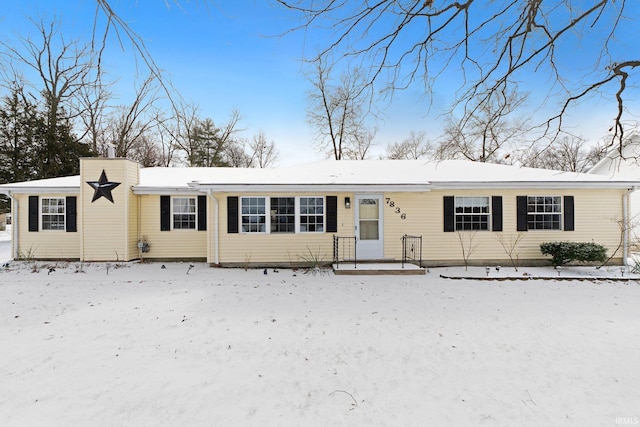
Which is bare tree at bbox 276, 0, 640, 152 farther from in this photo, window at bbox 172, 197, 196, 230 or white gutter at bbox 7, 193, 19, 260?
white gutter at bbox 7, 193, 19, 260

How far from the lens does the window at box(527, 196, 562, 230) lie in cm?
1016

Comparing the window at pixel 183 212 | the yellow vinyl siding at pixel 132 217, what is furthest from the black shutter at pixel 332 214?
the yellow vinyl siding at pixel 132 217

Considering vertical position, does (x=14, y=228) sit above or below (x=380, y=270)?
above

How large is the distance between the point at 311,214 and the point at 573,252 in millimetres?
8012

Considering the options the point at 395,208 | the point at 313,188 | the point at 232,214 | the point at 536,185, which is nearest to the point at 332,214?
the point at 313,188

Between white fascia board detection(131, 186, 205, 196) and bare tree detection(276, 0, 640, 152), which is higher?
bare tree detection(276, 0, 640, 152)

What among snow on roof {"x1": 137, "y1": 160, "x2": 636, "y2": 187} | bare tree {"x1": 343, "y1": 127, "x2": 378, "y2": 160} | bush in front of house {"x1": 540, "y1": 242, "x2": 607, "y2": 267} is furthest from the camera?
bare tree {"x1": 343, "y1": 127, "x2": 378, "y2": 160}

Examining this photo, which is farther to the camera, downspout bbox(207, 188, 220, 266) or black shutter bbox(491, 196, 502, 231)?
black shutter bbox(491, 196, 502, 231)

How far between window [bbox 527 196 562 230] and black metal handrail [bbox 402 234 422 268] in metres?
3.67

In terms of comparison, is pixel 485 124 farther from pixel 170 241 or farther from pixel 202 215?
pixel 170 241

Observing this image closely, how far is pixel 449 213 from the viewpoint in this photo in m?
10.1

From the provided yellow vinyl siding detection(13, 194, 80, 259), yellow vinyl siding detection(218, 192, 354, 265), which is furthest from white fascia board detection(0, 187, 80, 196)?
yellow vinyl siding detection(218, 192, 354, 265)

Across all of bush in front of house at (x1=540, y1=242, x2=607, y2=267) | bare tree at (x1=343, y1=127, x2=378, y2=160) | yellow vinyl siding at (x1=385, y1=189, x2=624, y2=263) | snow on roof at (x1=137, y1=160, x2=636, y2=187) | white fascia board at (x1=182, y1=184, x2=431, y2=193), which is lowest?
bush in front of house at (x1=540, y1=242, x2=607, y2=267)

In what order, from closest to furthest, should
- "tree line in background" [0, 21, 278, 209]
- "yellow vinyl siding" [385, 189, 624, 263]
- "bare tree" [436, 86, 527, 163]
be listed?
1. "tree line in background" [0, 21, 278, 209]
2. "bare tree" [436, 86, 527, 163]
3. "yellow vinyl siding" [385, 189, 624, 263]
